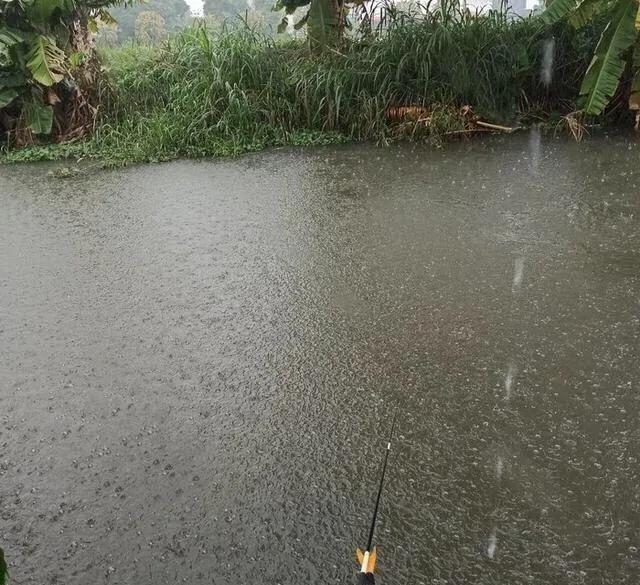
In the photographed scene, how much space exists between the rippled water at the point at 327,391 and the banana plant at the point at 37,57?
3.29 m

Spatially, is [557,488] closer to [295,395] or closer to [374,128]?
[295,395]

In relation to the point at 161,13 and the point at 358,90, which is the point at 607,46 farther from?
the point at 161,13

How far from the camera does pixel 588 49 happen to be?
655 centimetres

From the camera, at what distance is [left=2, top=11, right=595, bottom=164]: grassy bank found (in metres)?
6.65

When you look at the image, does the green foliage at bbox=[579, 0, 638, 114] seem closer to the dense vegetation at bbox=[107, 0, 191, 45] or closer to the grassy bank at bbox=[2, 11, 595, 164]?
the grassy bank at bbox=[2, 11, 595, 164]

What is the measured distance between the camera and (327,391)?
2.41 meters

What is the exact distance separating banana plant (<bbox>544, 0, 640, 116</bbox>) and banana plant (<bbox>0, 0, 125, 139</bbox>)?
547cm

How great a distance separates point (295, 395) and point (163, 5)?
169ft

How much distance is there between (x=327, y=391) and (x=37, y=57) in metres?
6.41

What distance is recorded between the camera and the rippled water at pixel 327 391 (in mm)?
1712

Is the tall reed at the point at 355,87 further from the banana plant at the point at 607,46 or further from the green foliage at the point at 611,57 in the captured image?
the green foliage at the point at 611,57

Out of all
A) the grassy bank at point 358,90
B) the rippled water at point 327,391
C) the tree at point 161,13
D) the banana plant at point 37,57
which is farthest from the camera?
the tree at point 161,13

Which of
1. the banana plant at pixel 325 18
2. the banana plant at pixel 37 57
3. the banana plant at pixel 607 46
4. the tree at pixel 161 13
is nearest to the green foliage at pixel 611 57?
the banana plant at pixel 607 46

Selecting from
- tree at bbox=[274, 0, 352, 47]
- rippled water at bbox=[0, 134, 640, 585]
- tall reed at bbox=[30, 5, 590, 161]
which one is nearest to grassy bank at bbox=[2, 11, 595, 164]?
tall reed at bbox=[30, 5, 590, 161]
